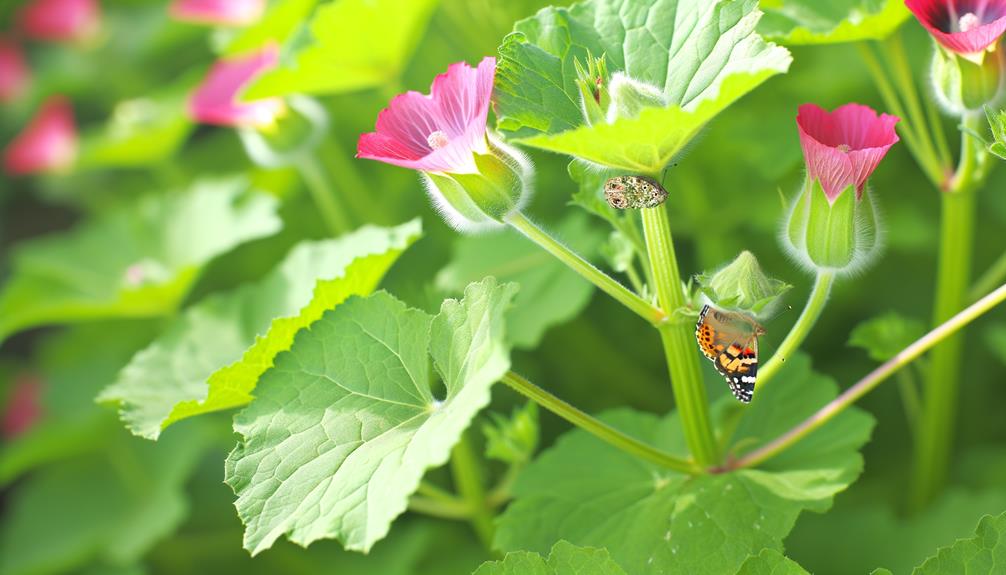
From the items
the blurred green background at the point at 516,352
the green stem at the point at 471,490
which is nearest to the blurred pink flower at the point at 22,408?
the blurred green background at the point at 516,352

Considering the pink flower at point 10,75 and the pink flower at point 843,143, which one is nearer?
the pink flower at point 843,143

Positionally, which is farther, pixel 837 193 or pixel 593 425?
pixel 593 425

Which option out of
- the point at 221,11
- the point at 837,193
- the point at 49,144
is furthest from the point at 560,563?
the point at 49,144

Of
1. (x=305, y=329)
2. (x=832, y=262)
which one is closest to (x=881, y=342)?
(x=832, y=262)

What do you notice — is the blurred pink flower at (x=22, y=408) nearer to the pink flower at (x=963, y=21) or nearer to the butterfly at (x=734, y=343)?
the butterfly at (x=734, y=343)

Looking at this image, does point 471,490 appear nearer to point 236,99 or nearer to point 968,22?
point 236,99

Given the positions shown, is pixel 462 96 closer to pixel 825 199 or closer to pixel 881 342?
pixel 825 199
